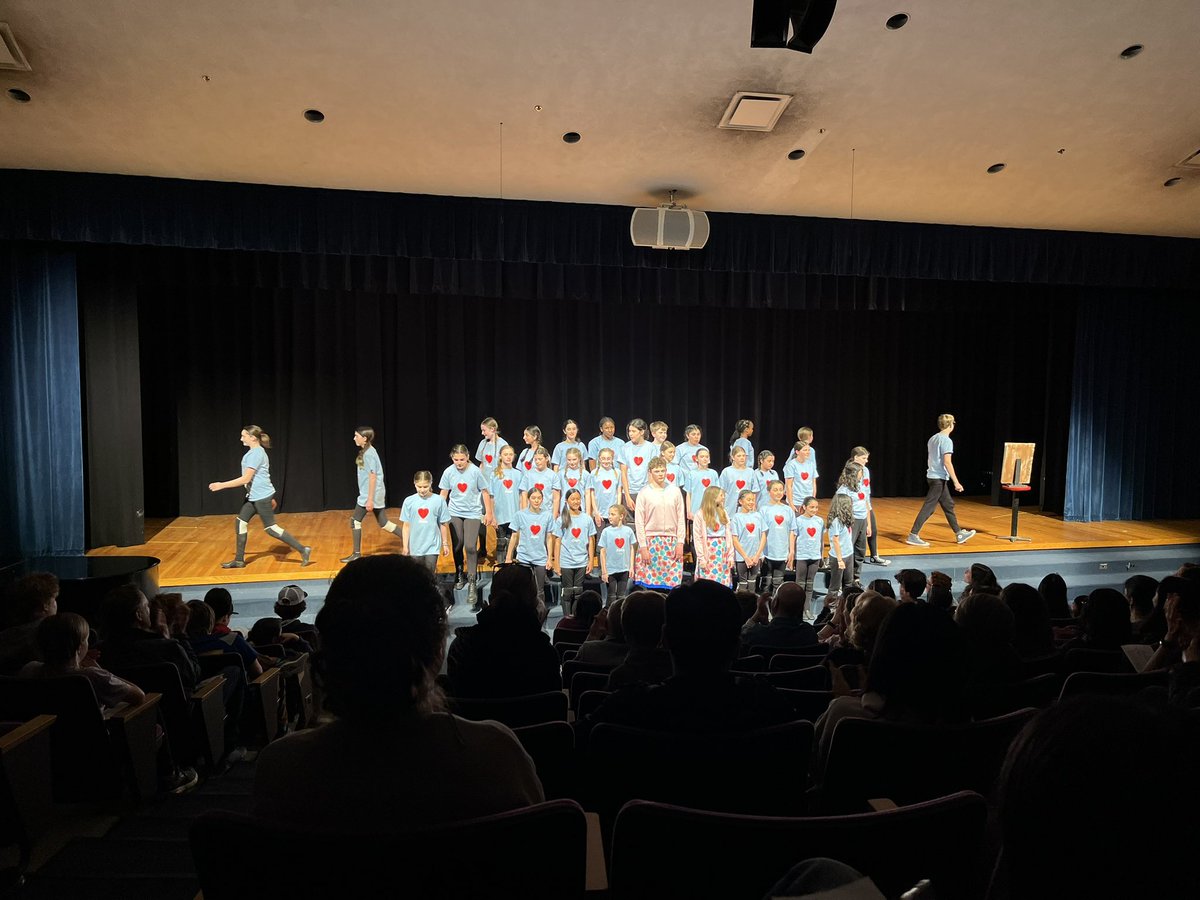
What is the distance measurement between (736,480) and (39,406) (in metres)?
7.53

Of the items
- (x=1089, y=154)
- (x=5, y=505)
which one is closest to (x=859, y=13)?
(x=1089, y=154)

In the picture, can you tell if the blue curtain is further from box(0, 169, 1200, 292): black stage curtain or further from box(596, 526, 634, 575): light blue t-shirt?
box(596, 526, 634, 575): light blue t-shirt

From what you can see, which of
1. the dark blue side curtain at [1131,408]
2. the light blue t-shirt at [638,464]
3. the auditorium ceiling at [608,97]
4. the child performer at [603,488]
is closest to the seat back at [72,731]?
the auditorium ceiling at [608,97]

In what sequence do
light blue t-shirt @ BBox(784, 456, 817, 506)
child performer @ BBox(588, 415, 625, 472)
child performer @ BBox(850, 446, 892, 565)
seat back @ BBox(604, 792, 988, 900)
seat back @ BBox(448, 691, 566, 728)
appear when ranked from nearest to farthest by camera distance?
seat back @ BBox(604, 792, 988, 900)
seat back @ BBox(448, 691, 566, 728)
child performer @ BBox(850, 446, 892, 565)
light blue t-shirt @ BBox(784, 456, 817, 506)
child performer @ BBox(588, 415, 625, 472)

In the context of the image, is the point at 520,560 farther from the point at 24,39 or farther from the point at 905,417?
the point at 905,417

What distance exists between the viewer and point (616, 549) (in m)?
7.25

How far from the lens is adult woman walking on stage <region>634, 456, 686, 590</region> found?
7.00 m

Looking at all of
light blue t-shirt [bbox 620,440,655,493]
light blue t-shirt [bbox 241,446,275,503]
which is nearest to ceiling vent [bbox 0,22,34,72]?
light blue t-shirt [bbox 241,446,275,503]

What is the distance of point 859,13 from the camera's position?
19.2 feet

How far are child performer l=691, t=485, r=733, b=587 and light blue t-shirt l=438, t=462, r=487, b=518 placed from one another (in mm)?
2271

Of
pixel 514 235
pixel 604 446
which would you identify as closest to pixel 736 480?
pixel 604 446

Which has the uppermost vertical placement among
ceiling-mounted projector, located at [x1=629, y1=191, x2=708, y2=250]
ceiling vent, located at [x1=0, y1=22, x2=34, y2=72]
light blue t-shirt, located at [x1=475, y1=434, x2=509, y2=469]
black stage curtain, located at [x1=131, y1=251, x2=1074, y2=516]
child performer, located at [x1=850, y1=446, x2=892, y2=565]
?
ceiling vent, located at [x1=0, y1=22, x2=34, y2=72]

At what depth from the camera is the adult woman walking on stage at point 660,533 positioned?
23.0 feet

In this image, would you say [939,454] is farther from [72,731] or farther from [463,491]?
[72,731]
